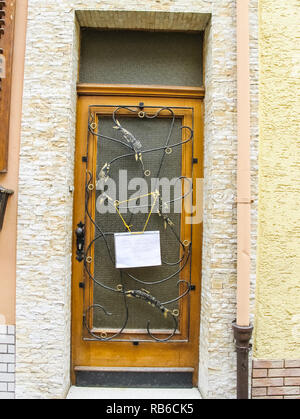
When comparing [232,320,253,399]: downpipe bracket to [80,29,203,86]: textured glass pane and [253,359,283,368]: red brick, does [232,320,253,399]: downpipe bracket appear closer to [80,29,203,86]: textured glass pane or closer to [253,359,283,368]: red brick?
[253,359,283,368]: red brick

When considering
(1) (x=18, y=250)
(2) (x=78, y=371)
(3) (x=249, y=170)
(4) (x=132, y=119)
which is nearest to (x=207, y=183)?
(3) (x=249, y=170)

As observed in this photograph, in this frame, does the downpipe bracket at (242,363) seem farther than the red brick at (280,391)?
No

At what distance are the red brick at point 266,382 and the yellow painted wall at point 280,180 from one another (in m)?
0.19

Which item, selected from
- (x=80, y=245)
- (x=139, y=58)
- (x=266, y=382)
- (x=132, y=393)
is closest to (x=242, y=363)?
(x=266, y=382)

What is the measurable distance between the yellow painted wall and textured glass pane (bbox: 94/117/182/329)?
0.77 meters

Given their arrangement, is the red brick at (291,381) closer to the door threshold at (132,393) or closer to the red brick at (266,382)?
the red brick at (266,382)

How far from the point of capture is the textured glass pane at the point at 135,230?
9.16 ft

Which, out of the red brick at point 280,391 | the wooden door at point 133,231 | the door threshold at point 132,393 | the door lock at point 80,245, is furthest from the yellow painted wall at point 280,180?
the door lock at point 80,245

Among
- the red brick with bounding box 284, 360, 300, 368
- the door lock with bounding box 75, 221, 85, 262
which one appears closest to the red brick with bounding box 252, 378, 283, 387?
the red brick with bounding box 284, 360, 300, 368

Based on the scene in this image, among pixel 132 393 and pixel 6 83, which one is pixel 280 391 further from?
pixel 6 83

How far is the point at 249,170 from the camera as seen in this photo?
2.47 m

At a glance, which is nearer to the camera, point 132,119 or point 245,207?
point 245,207

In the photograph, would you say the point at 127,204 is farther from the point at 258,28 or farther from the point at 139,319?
the point at 258,28

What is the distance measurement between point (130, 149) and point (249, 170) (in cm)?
107
